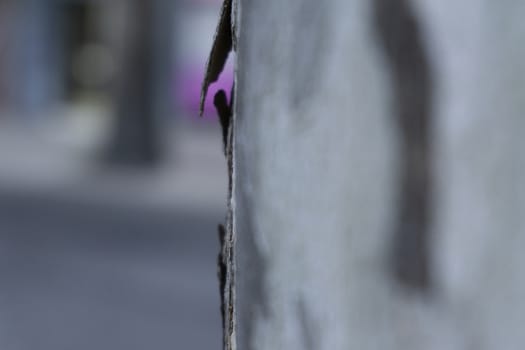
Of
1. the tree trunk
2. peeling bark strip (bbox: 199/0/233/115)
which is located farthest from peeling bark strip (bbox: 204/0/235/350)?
the tree trunk

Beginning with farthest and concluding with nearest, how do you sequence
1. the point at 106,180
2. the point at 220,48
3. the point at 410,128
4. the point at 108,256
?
the point at 106,180
the point at 108,256
the point at 220,48
the point at 410,128

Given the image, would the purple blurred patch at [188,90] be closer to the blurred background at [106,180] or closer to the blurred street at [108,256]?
the blurred background at [106,180]

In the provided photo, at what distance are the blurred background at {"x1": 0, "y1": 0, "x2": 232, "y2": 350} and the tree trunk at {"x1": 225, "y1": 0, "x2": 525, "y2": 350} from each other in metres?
1.13

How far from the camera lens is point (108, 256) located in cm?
686

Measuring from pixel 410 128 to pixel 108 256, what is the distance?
6.47m

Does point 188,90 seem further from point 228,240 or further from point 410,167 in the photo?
point 410,167

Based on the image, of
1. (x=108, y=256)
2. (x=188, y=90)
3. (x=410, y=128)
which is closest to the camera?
(x=410, y=128)

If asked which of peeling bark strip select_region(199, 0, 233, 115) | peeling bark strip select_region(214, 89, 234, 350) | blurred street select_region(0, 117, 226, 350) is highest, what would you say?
peeling bark strip select_region(199, 0, 233, 115)

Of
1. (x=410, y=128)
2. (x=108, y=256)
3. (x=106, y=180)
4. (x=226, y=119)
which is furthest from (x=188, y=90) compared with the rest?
(x=410, y=128)

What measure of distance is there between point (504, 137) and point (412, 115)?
0.05 meters

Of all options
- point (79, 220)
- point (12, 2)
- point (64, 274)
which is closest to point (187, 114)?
point (12, 2)

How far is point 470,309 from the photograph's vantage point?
0.53m

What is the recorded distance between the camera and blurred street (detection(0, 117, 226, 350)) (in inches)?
214

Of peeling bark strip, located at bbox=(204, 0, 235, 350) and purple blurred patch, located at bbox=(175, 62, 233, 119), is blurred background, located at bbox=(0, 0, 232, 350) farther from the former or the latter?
peeling bark strip, located at bbox=(204, 0, 235, 350)
